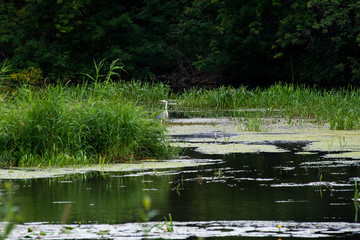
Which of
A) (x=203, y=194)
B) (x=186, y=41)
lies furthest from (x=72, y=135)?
(x=186, y=41)

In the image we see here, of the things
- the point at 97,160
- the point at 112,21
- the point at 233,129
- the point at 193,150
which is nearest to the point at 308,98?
the point at 233,129

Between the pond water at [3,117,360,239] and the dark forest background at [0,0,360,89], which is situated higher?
the dark forest background at [0,0,360,89]

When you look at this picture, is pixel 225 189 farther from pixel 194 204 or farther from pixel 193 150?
pixel 193 150

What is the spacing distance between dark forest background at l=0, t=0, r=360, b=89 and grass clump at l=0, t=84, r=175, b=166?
18.9 meters

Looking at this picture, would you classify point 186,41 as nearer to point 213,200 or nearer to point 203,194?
point 203,194

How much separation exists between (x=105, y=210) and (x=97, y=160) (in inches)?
132

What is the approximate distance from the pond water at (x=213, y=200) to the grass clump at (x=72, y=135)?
36.3 inches

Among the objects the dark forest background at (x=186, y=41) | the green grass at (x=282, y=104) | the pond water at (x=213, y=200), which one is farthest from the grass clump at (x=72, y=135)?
the dark forest background at (x=186, y=41)

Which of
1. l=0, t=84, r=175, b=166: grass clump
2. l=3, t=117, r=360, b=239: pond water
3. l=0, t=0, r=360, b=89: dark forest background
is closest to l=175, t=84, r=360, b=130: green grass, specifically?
l=0, t=84, r=175, b=166: grass clump

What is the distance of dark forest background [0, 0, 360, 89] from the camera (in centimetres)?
2933

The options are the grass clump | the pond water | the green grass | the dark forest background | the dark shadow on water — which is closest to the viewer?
the pond water

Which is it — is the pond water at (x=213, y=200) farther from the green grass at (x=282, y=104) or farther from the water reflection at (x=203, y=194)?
the green grass at (x=282, y=104)

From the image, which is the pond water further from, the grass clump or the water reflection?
the grass clump

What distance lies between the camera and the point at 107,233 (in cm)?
492
